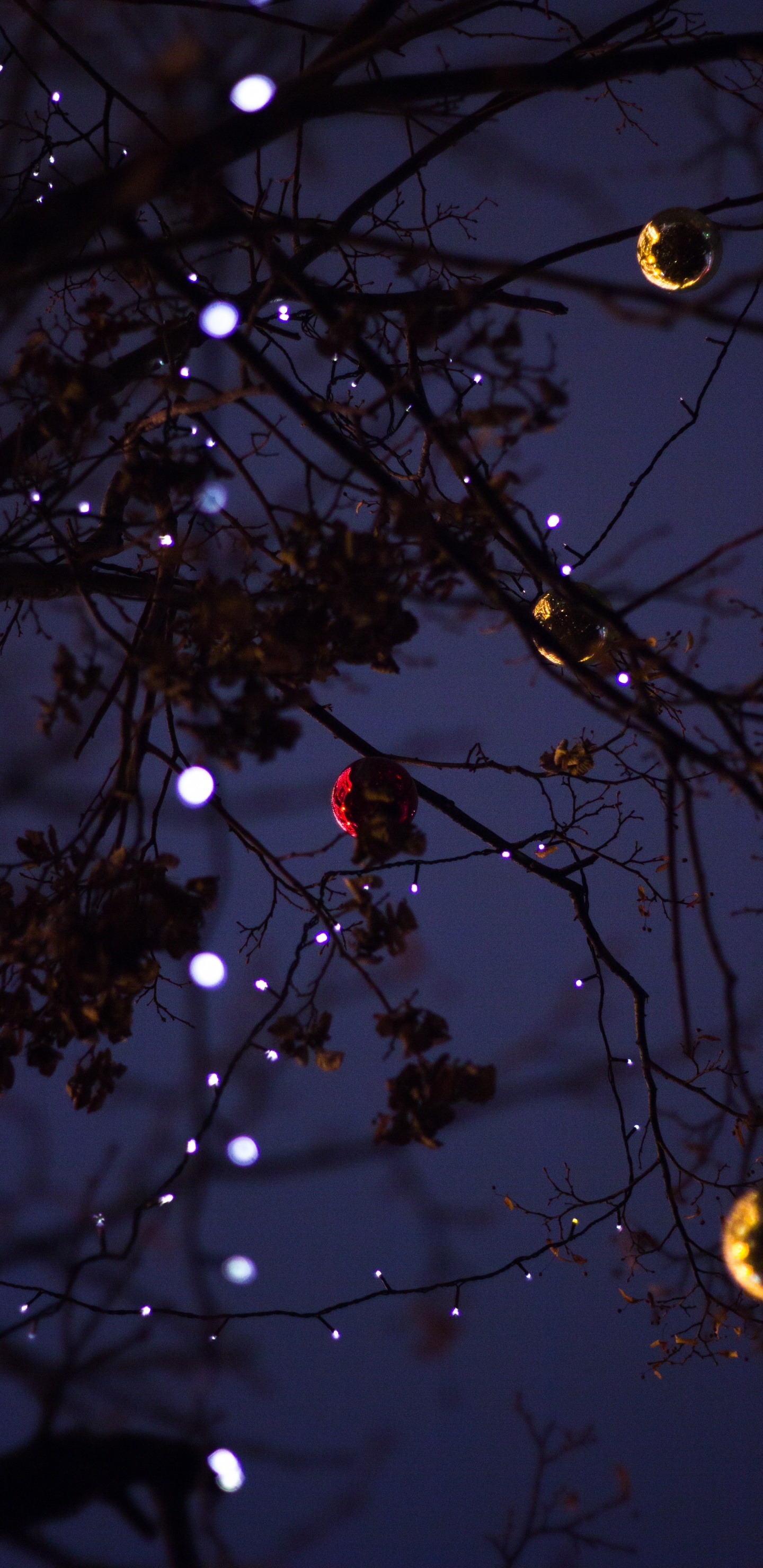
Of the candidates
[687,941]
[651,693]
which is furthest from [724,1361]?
[651,693]

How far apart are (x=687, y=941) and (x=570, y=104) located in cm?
231

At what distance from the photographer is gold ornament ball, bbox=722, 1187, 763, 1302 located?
109cm

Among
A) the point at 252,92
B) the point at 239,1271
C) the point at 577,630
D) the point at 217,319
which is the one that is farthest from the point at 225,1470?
the point at 252,92

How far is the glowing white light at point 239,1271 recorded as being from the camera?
2564 millimetres

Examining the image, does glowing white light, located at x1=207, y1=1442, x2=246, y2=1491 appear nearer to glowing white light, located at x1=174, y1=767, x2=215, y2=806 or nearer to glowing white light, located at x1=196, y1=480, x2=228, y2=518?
glowing white light, located at x1=174, y1=767, x2=215, y2=806

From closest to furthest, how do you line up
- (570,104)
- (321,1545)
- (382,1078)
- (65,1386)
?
(65,1386)
(321,1545)
(570,104)
(382,1078)

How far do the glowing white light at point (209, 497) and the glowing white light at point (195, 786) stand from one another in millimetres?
288

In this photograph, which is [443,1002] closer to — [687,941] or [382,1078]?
[382,1078]

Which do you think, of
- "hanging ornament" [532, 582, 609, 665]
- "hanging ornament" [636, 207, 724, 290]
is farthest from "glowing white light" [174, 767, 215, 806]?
"hanging ornament" [636, 207, 724, 290]

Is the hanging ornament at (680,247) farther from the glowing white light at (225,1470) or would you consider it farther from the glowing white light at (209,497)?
the glowing white light at (225,1470)

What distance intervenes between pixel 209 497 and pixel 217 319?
196 millimetres

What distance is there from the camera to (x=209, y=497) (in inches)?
43.5

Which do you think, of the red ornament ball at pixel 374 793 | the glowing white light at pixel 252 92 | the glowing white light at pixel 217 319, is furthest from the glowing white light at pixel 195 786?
the glowing white light at pixel 252 92

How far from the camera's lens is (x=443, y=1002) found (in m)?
2.98
